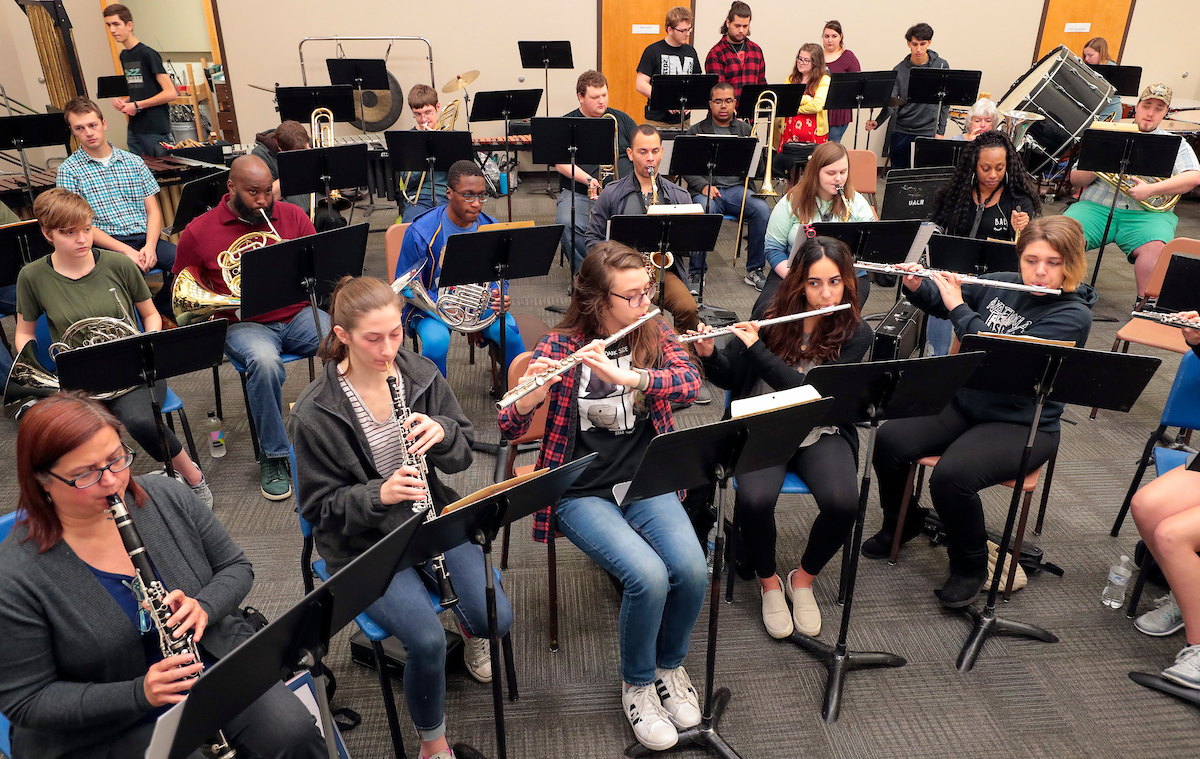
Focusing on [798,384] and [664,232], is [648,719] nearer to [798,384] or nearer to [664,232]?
[798,384]

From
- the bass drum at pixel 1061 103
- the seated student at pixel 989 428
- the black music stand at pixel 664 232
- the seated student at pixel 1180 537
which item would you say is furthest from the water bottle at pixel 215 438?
the bass drum at pixel 1061 103

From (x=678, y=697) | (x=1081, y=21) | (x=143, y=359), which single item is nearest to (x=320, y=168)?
(x=143, y=359)

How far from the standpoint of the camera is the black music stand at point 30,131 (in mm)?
5250

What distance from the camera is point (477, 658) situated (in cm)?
258

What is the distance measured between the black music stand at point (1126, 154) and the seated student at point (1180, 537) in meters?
2.67

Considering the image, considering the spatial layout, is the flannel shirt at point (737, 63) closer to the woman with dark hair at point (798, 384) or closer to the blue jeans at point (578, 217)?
the blue jeans at point (578, 217)

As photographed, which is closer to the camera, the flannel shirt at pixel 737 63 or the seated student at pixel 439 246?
the seated student at pixel 439 246

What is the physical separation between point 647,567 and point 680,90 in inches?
200

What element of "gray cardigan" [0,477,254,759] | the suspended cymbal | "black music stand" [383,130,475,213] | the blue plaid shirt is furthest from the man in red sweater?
the suspended cymbal

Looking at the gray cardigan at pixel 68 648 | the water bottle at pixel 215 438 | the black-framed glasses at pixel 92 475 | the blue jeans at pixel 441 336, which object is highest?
the black-framed glasses at pixel 92 475

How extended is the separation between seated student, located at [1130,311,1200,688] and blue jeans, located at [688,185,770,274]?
3460mm

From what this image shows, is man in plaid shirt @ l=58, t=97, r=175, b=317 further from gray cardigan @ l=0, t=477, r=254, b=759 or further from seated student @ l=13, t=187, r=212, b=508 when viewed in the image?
gray cardigan @ l=0, t=477, r=254, b=759

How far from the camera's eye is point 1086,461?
152 inches

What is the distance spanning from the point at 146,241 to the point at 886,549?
4219 millimetres
